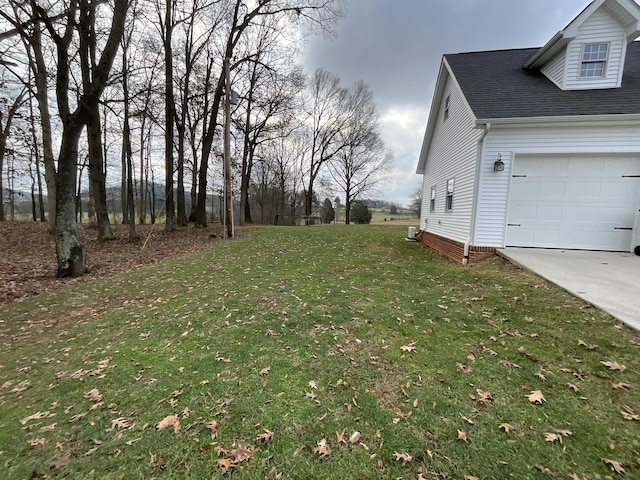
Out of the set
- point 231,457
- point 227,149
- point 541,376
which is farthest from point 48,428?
point 227,149

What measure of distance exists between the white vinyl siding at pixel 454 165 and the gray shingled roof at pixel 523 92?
0.43 m

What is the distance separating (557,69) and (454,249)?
569 cm

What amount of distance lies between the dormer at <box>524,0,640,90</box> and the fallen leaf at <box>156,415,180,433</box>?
35.6ft

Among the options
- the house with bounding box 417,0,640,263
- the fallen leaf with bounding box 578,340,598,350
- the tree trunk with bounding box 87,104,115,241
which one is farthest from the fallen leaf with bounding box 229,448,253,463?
the tree trunk with bounding box 87,104,115,241

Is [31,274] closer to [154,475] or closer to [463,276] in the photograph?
[154,475]

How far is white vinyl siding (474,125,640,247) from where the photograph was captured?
662 cm

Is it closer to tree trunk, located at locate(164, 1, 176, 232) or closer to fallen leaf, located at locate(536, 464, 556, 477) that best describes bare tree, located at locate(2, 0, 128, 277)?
tree trunk, located at locate(164, 1, 176, 232)

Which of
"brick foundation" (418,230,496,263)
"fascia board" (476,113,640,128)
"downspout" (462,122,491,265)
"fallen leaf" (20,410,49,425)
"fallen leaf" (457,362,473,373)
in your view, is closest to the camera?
"fallen leaf" (20,410,49,425)

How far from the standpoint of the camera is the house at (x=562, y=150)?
22.0 feet

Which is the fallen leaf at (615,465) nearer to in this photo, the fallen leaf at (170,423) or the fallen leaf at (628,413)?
the fallen leaf at (628,413)

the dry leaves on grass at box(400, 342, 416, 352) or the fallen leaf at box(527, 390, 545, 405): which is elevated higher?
the fallen leaf at box(527, 390, 545, 405)

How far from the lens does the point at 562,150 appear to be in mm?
6809

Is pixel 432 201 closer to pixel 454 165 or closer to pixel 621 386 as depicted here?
pixel 454 165

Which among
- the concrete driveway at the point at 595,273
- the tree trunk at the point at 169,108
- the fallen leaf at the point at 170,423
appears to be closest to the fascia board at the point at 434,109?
the concrete driveway at the point at 595,273
